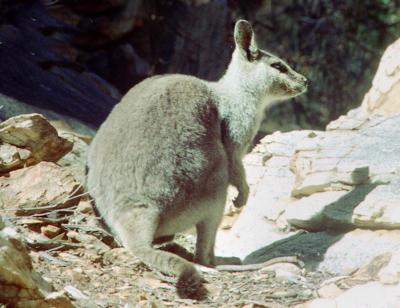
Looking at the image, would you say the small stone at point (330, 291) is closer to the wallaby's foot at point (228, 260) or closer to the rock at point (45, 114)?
the wallaby's foot at point (228, 260)

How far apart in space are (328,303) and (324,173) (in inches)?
93.8

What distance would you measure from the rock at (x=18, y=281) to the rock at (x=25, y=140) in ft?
7.12

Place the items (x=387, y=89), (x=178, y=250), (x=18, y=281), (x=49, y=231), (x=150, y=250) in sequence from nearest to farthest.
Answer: (x=18, y=281) < (x=150, y=250) < (x=49, y=231) < (x=178, y=250) < (x=387, y=89)

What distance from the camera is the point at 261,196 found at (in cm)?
778

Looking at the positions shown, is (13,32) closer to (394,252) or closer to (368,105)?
(368,105)

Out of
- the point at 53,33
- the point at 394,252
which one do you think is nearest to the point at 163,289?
the point at 394,252

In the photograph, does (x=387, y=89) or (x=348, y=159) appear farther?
(x=387, y=89)

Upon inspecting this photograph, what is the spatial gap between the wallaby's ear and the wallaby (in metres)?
0.62

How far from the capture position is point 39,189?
6.03 m

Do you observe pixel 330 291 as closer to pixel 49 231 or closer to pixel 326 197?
pixel 326 197

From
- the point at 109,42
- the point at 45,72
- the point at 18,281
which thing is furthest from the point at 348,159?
the point at 109,42

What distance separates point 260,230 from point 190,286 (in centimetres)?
197

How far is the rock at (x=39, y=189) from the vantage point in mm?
5941

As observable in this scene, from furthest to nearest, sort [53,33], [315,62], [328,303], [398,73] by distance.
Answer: [315,62] → [53,33] → [398,73] → [328,303]
